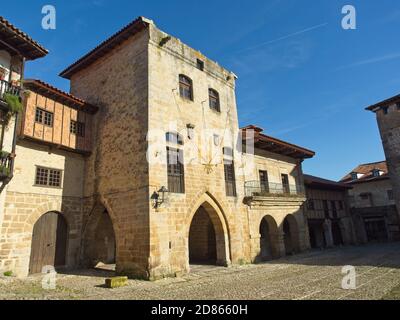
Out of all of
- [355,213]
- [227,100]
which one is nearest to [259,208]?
[227,100]

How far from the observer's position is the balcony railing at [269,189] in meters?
17.2

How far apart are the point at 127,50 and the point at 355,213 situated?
27.4 m

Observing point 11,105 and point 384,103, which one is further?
point 384,103

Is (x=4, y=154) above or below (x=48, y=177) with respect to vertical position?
above

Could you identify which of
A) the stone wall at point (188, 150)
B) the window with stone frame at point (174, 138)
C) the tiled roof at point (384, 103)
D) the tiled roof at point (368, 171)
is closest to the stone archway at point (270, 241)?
the stone wall at point (188, 150)

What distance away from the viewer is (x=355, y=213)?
96.6 ft

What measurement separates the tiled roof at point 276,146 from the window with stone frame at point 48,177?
37.0 feet

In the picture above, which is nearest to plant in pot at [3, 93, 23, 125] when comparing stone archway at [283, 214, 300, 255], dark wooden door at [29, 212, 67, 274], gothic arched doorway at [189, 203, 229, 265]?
dark wooden door at [29, 212, 67, 274]

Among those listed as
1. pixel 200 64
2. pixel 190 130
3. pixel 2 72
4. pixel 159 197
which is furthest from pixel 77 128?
pixel 200 64

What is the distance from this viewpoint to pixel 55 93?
13.1 m

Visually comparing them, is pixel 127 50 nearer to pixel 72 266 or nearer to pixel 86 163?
pixel 86 163

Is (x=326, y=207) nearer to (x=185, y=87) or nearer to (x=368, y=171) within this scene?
(x=368, y=171)

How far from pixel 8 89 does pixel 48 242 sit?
6.84 metres

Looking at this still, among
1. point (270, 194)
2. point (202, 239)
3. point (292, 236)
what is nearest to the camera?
point (202, 239)
